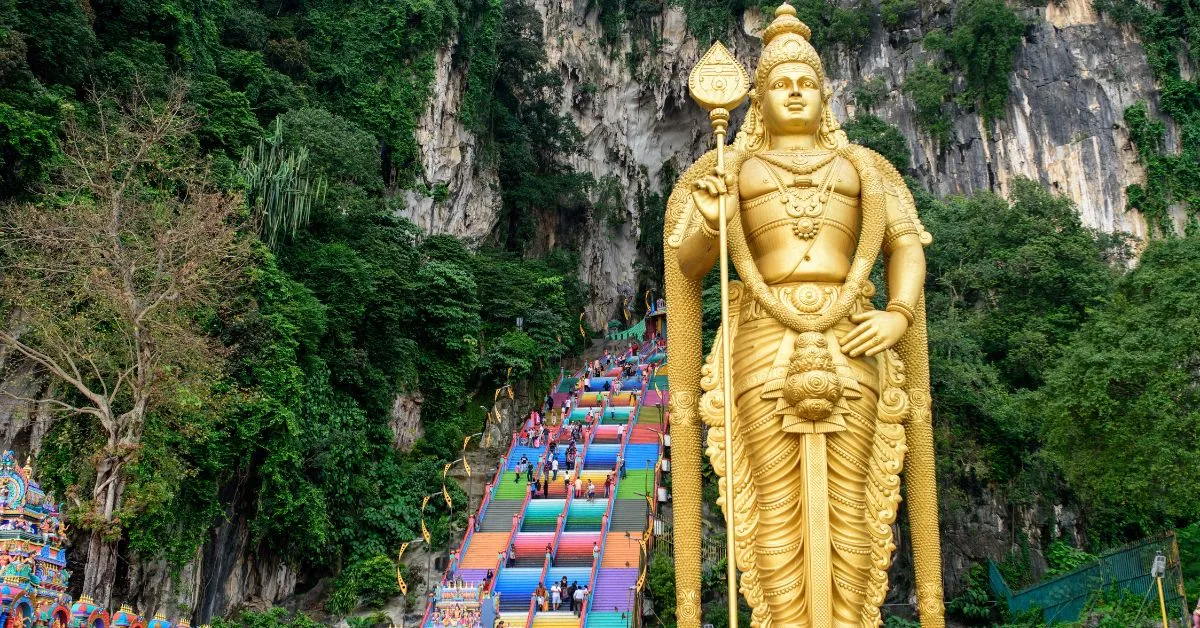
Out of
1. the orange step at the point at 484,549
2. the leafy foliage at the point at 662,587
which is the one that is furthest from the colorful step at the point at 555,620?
the orange step at the point at 484,549

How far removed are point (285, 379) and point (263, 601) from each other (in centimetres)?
273

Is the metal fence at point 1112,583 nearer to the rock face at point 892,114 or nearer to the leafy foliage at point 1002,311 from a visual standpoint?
the leafy foliage at point 1002,311

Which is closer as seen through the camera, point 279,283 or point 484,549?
point 484,549

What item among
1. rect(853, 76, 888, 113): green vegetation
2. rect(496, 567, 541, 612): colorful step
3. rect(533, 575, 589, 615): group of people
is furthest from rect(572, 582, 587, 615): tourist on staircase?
rect(853, 76, 888, 113): green vegetation

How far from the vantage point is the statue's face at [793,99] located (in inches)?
236

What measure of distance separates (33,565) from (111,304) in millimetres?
4630

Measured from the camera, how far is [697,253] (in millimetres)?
5754

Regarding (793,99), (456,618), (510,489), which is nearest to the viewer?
(793,99)

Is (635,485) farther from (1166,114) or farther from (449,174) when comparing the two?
(1166,114)

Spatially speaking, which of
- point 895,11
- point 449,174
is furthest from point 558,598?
point 895,11

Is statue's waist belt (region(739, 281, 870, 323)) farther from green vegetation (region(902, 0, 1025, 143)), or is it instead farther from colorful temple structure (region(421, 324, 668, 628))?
green vegetation (region(902, 0, 1025, 143))

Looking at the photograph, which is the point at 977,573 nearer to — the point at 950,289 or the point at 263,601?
the point at 950,289

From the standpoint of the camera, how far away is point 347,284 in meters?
15.2

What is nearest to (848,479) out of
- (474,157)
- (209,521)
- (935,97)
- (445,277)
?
(209,521)
